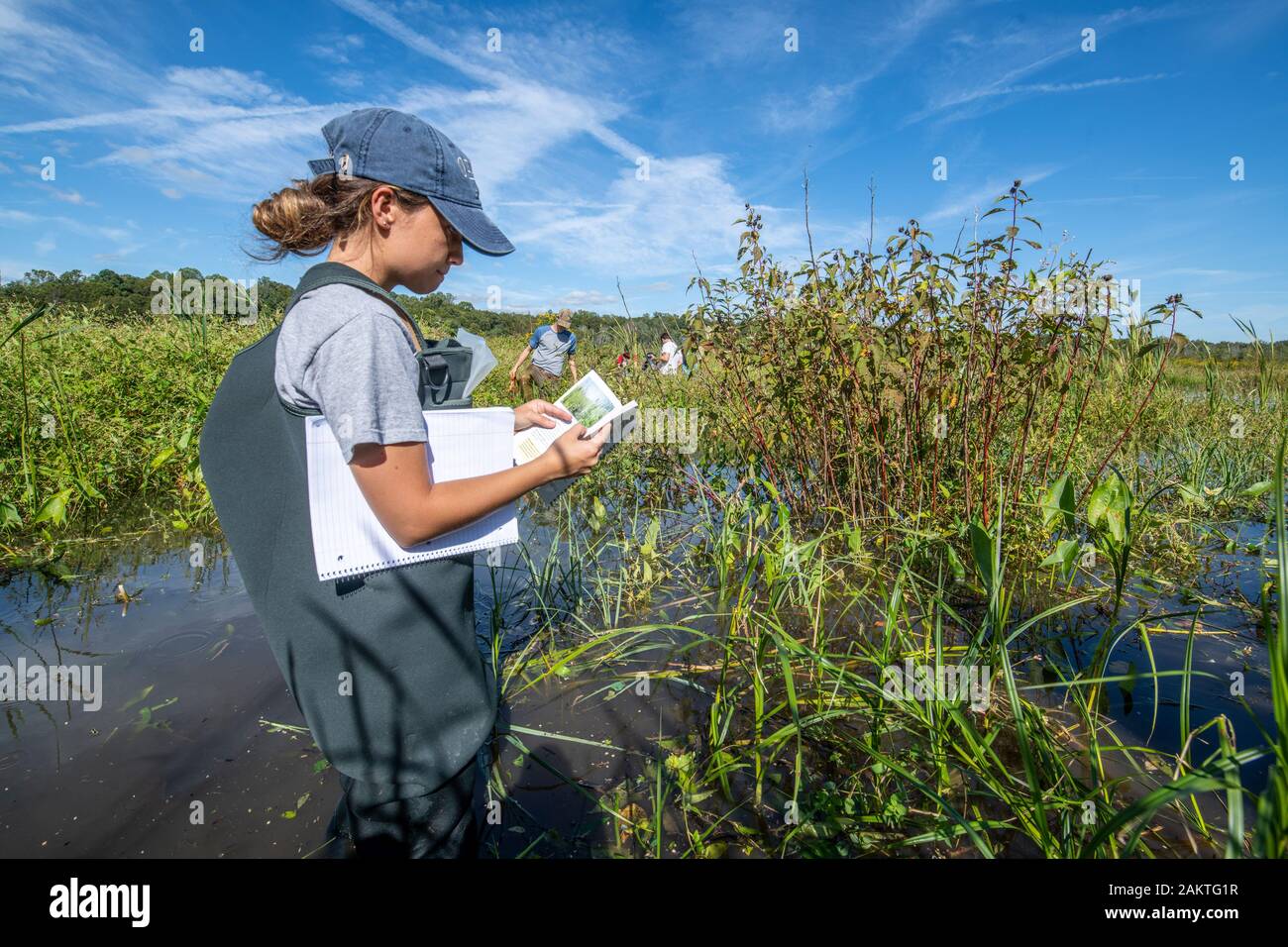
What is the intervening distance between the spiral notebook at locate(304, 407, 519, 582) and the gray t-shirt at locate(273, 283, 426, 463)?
0.23 feet

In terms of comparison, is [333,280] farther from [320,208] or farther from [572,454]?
[572,454]

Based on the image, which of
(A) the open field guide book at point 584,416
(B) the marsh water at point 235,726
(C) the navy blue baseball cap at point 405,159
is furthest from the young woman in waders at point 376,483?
(B) the marsh water at point 235,726

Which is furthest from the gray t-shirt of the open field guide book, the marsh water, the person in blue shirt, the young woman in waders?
the person in blue shirt

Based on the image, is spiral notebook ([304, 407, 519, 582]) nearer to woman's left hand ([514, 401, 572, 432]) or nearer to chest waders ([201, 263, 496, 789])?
chest waders ([201, 263, 496, 789])

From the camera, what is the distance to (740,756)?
1.86m

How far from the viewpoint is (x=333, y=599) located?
114 cm

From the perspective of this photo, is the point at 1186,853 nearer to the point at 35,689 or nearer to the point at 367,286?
the point at 367,286

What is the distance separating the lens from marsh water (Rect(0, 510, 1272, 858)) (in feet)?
5.71

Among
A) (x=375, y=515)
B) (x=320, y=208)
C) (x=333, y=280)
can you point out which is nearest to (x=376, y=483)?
(x=375, y=515)

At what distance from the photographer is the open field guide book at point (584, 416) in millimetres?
1551

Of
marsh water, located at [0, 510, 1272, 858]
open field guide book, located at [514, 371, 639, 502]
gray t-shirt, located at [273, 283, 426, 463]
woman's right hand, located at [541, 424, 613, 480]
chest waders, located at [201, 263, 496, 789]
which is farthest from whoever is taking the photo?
marsh water, located at [0, 510, 1272, 858]

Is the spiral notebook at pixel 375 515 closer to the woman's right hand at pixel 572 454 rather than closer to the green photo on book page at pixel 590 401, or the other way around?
the woman's right hand at pixel 572 454

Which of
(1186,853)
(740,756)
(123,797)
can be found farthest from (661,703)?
(123,797)

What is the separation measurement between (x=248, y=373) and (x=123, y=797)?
62.7 inches
